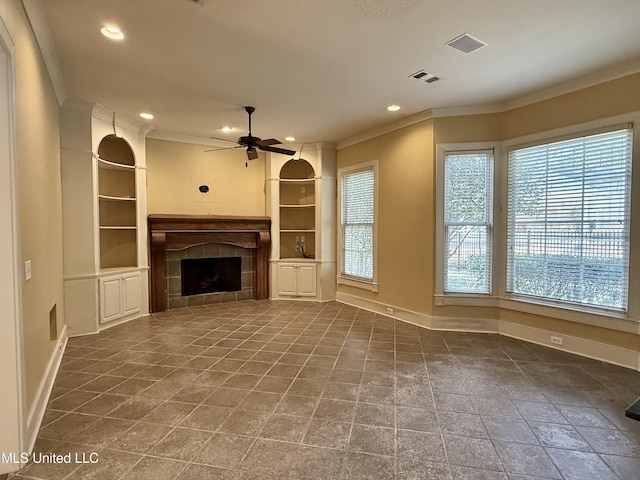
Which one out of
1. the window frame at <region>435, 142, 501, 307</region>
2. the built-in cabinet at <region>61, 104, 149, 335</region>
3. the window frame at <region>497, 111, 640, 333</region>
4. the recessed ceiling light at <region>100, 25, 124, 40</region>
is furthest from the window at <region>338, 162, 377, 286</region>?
the recessed ceiling light at <region>100, 25, 124, 40</region>

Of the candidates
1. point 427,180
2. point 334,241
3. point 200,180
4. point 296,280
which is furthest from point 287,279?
point 427,180

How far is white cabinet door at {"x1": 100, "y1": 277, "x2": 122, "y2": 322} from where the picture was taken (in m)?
4.42

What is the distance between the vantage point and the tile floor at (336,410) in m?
1.89

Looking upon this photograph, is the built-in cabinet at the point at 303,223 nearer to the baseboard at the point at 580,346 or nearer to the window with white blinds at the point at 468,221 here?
the window with white blinds at the point at 468,221

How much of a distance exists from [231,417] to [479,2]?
11.2 ft

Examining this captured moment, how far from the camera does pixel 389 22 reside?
2.52m

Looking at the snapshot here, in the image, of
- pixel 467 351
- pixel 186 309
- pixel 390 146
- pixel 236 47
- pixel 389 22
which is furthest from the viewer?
pixel 186 309

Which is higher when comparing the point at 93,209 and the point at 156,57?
the point at 156,57

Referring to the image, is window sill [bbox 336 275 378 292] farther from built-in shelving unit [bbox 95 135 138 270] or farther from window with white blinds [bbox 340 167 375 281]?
built-in shelving unit [bbox 95 135 138 270]

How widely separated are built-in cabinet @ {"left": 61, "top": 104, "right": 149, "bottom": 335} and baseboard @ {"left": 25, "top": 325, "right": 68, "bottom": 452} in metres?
0.89

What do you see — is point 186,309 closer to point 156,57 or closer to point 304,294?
point 304,294

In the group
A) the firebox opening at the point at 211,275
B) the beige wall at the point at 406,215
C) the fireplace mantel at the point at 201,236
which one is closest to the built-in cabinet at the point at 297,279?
the fireplace mantel at the point at 201,236

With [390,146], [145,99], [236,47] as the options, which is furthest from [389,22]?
[145,99]

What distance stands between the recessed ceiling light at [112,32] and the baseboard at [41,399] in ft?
9.05
